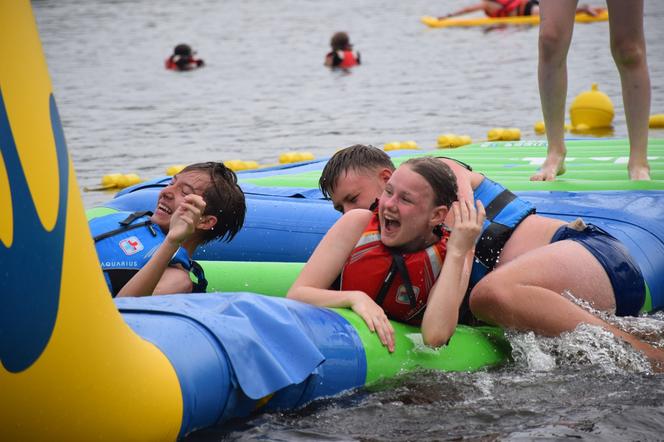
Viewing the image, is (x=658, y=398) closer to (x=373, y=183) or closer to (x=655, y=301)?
(x=655, y=301)

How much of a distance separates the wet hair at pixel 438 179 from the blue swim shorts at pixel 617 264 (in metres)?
0.53

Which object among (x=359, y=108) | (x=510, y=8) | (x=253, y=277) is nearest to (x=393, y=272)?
(x=253, y=277)

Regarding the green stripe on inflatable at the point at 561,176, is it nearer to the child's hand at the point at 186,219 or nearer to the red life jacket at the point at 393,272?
the red life jacket at the point at 393,272

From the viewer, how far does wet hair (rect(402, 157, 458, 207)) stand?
3.12 meters

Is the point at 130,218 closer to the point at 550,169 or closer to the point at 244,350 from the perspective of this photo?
the point at 244,350

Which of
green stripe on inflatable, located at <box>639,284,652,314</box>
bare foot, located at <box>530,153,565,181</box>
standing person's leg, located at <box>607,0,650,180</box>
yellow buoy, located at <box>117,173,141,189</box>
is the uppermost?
standing person's leg, located at <box>607,0,650,180</box>

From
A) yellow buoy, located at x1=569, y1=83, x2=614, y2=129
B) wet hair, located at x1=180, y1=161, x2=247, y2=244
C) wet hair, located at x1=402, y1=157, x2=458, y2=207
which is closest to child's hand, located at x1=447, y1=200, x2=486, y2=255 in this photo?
wet hair, located at x1=402, y1=157, x2=458, y2=207

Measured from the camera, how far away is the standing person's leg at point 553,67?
4.51 metres

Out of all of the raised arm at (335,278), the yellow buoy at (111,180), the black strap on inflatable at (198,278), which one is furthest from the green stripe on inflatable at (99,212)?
the yellow buoy at (111,180)

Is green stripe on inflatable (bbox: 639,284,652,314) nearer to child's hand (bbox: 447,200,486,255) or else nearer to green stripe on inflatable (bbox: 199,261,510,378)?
green stripe on inflatable (bbox: 199,261,510,378)

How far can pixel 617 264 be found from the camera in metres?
3.40

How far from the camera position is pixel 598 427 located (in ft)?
9.02

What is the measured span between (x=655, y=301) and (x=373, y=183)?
3.50 feet

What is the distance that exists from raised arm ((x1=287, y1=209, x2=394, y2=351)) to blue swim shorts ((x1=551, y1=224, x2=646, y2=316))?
0.73 m
